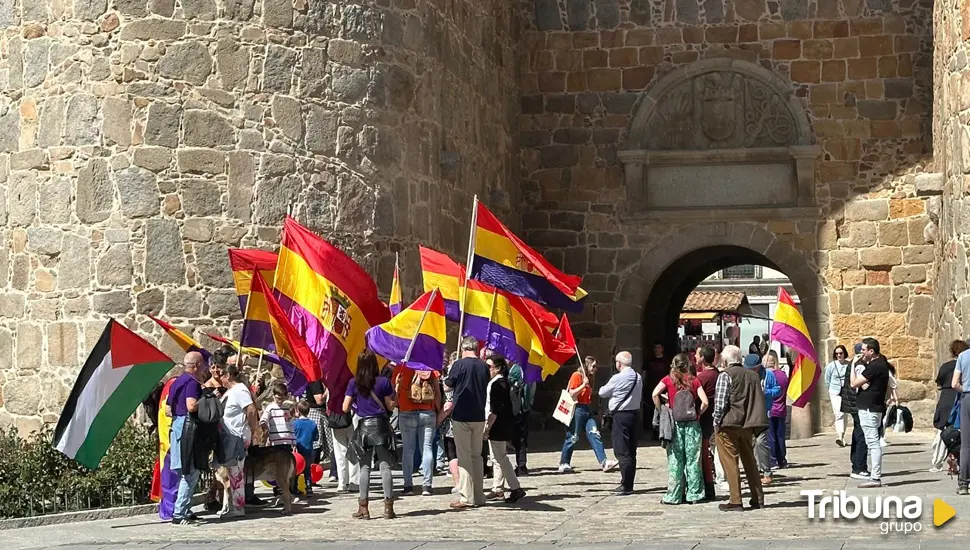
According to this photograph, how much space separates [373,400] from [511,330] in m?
2.24

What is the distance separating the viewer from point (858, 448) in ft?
46.5

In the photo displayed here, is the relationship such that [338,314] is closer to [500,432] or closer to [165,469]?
[500,432]

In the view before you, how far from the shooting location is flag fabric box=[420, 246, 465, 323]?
1543 centimetres

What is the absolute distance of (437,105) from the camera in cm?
1878

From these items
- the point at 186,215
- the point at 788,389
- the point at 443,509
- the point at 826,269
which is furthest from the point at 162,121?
the point at 826,269

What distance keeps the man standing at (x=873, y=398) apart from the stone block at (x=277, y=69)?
6768 mm

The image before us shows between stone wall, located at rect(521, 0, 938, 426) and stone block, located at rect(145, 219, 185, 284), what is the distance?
730 cm

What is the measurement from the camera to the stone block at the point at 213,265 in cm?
1631

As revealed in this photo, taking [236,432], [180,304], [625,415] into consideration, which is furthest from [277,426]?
[180,304]

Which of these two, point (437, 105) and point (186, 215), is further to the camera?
point (437, 105)

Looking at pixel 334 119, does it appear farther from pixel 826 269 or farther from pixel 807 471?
pixel 826 269

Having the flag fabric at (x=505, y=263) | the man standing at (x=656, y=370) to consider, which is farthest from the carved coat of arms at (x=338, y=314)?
the man standing at (x=656, y=370)

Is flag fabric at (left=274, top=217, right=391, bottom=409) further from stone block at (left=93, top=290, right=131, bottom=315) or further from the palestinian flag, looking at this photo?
stone block at (left=93, top=290, right=131, bottom=315)

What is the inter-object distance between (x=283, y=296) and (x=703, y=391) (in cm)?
380
